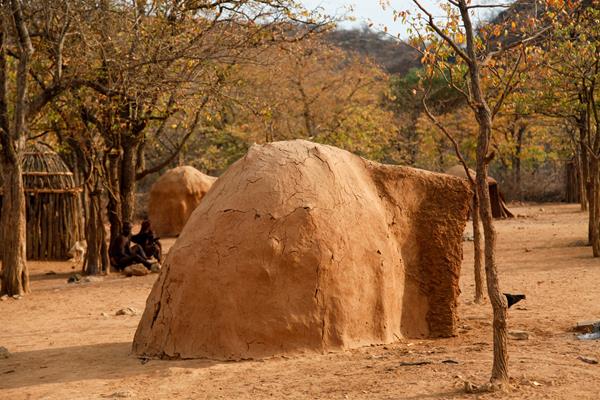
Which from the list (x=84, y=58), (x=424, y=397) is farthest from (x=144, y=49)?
(x=424, y=397)

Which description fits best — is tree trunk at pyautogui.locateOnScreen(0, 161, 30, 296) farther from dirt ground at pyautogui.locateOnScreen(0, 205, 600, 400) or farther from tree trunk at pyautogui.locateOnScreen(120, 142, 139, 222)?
tree trunk at pyautogui.locateOnScreen(120, 142, 139, 222)

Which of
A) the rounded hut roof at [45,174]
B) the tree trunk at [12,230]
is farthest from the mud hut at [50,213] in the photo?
the tree trunk at [12,230]

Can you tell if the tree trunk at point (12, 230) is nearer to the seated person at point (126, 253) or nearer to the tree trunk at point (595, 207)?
the seated person at point (126, 253)

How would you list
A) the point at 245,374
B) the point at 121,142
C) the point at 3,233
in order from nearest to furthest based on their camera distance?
1. the point at 245,374
2. the point at 3,233
3. the point at 121,142

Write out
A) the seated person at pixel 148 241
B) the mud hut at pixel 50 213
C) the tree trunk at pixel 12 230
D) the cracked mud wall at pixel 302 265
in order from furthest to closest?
the mud hut at pixel 50 213
the seated person at pixel 148 241
the tree trunk at pixel 12 230
the cracked mud wall at pixel 302 265

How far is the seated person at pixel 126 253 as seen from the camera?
14.2m

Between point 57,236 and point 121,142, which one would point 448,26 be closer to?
point 121,142

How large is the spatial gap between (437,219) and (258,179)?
6.11 feet

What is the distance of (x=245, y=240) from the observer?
21.6 ft

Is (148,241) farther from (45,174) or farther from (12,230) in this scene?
(45,174)

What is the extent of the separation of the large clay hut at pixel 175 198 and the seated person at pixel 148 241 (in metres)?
7.01

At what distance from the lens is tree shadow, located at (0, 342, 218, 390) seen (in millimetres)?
6137

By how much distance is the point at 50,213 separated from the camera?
1680 cm

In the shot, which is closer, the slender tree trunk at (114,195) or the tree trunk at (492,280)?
the tree trunk at (492,280)
